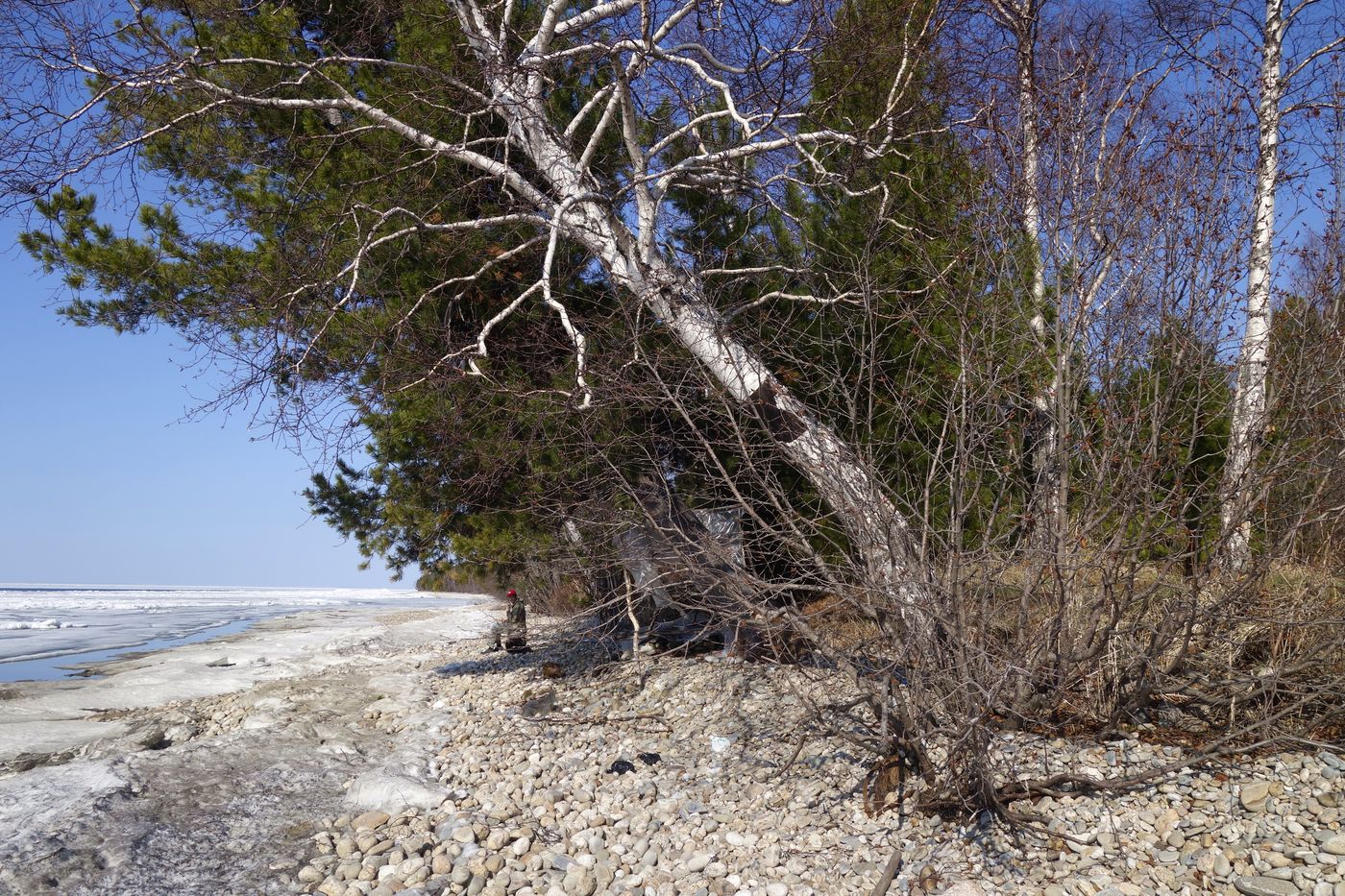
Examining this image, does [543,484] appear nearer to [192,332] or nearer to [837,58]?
[192,332]

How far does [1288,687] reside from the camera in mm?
4336

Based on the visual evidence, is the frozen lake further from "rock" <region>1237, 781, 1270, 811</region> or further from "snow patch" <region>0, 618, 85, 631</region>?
"rock" <region>1237, 781, 1270, 811</region>

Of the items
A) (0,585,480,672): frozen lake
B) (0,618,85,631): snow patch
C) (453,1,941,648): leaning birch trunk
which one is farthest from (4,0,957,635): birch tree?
(0,618,85,631): snow patch

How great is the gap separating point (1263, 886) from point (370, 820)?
4.13m

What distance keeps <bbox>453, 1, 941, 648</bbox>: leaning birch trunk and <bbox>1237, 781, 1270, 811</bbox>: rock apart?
151 cm

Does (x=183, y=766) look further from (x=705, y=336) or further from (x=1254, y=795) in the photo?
(x=1254, y=795)

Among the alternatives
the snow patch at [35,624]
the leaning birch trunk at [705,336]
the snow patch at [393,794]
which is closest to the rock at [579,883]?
the snow patch at [393,794]

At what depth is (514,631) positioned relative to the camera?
31.0 ft

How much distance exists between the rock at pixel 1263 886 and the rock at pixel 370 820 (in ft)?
13.1

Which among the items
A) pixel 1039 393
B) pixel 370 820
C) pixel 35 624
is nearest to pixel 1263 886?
pixel 1039 393

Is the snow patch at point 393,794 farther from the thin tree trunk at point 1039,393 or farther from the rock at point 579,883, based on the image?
the thin tree trunk at point 1039,393

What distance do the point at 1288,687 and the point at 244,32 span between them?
8782mm

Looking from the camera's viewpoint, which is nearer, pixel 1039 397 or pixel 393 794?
pixel 1039 397

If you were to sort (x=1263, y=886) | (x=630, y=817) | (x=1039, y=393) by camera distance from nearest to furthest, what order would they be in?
(x=1263, y=886) < (x=630, y=817) < (x=1039, y=393)
